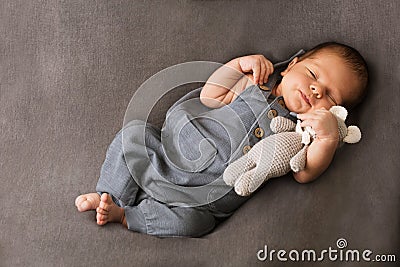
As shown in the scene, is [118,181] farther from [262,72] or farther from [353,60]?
[353,60]

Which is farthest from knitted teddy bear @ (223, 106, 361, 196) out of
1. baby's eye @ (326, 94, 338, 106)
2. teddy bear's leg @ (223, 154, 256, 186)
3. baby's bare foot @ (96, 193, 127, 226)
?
baby's bare foot @ (96, 193, 127, 226)

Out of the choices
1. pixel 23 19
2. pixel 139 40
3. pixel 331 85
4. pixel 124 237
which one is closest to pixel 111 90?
pixel 139 40

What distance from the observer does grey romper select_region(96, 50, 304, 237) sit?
50.6 inches

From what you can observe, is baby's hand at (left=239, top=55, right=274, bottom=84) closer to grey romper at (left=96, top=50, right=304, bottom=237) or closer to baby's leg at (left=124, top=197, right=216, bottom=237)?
grey romper at (left=96, top=50, right=304, bottom=237)

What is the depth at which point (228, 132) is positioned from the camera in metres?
1.35

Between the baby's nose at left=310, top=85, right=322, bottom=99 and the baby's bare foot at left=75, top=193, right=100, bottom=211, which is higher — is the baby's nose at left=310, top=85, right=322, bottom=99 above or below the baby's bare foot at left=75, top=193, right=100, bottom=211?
above

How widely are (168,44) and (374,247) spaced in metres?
0.63

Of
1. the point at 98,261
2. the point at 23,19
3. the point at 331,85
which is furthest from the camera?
the point at 23,19

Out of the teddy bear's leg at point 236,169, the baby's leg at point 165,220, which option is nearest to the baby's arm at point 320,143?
the teddy bear's leg at point 236,169

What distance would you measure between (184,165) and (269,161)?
0.18 m

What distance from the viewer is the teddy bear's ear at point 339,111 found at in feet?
4.38

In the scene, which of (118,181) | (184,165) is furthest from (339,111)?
(118,181)

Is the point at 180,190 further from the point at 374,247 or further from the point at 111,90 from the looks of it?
the point at 374,247

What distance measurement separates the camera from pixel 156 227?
1276mm
